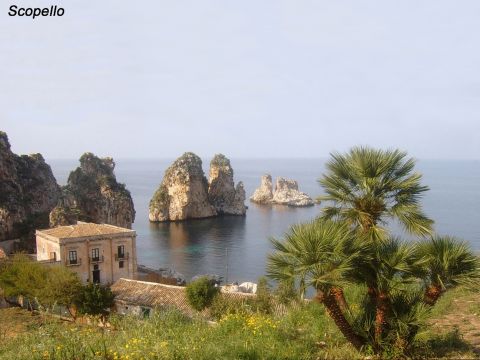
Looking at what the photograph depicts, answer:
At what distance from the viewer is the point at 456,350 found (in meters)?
8.52

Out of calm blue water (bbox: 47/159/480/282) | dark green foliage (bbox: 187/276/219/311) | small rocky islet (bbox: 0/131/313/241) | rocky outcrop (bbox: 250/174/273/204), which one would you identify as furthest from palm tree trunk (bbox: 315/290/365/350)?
rocky outcrop (bbox: 250/174/273/204)

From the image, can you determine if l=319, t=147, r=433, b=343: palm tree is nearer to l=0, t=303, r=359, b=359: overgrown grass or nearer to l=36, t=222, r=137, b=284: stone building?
l=0, t=303, r=359, b=359: overgrown grass

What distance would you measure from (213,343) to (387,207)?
408 centimetres

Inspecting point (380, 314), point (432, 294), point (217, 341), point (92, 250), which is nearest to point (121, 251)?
point (92, 250)

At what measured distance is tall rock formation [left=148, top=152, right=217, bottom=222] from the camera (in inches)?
4424

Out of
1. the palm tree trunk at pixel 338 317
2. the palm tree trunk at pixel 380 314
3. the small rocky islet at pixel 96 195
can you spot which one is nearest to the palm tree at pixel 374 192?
the palm tree trunk at pixel 380 314

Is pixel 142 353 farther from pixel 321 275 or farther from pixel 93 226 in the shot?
pixel 93 226

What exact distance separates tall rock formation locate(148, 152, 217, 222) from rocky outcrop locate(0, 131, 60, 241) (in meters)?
40.8

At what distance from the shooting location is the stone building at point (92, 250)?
40250mm

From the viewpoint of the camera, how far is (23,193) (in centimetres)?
6384

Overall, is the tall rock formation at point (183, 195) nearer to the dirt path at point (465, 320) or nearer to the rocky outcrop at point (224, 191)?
the rocky outcrop at point (224, 191)

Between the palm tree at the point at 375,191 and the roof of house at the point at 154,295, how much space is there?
2103 centimetres

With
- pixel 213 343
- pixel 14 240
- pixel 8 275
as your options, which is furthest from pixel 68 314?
pixel 14 240

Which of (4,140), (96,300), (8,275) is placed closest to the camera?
(96,300)
